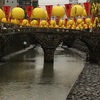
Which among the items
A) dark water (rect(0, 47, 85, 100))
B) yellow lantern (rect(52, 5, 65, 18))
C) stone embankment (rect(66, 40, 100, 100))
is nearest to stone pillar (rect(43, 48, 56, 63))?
dark water (rect(0, 47, 85, 100))

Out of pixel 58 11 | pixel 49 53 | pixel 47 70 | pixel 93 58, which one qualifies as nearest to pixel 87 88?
pixel 58 11

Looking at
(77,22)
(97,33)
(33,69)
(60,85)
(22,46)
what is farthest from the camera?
(22,46)

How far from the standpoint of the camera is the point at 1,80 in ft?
133

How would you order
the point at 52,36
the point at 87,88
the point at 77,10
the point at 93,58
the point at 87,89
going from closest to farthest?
the point at 87,89, the point at 87,88, the point at 77,10, the point at 52,36, the point at 93,58

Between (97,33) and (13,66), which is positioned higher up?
(97,33)

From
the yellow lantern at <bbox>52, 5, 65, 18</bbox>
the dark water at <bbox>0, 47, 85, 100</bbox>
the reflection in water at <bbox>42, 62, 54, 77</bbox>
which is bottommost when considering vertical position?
the reflection in water at <bbox>42, 62, 54, 77</bbox>

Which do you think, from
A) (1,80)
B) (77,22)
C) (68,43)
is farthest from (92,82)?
(68,43)

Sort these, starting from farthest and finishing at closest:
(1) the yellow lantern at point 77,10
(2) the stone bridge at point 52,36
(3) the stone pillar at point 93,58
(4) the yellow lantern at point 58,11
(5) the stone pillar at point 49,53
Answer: (3) the stone pillar at point 93,58
(5) the stone pillar at point 49,53
(2) the stone bridge at point 52,36
(4) the yellow lantern at point 58,11
(1) the yellow lantern at point 77,10

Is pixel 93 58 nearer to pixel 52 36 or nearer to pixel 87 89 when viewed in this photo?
pixel 52 36

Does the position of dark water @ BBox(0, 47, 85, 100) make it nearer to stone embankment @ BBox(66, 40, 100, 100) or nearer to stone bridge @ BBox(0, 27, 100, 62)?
stone embankment @ BBox(66, 40, 100, 100)

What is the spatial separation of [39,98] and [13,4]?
3419 inches

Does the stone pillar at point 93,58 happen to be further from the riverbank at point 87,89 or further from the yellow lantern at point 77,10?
the riverbank at point 87,89

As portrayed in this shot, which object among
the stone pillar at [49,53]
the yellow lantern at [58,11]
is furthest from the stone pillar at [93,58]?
the yellow lantern at [58,11]

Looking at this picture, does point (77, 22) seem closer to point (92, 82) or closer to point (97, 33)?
point (97, 33)
